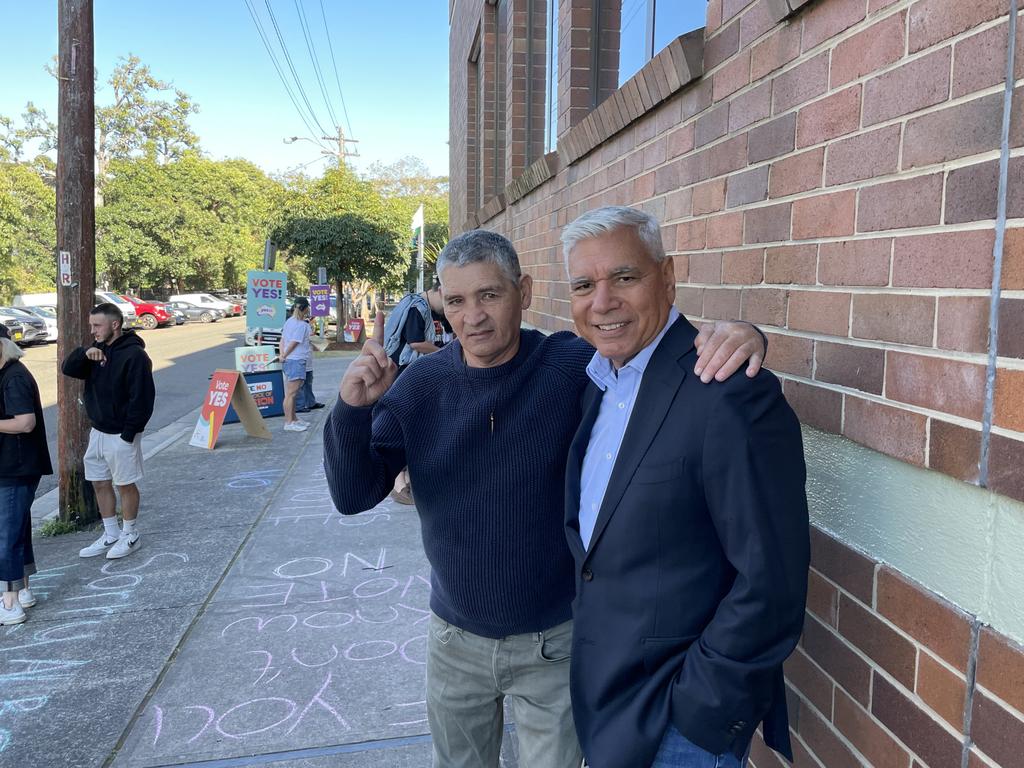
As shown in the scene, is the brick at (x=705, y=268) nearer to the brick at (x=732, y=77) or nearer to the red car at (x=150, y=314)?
the brick at (x=732, y=77)

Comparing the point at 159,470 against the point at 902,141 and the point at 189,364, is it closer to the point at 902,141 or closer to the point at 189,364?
the point at 902,141

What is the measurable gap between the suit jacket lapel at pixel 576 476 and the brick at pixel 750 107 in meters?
0.93

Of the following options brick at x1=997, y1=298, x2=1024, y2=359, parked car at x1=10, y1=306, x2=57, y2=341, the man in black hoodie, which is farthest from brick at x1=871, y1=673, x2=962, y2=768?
parked car at x1=10, y1=306, x2=57, y2=341

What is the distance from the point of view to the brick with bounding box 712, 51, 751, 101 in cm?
208

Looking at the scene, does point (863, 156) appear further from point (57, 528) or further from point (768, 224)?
point (57, 528)

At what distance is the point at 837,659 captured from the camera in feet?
5.60

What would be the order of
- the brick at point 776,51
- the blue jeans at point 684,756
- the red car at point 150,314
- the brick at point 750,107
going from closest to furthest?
the blue jeans at point 684,756 → the brick at point 776,51 → the brick at point 750,107 → the red car at point 150,314

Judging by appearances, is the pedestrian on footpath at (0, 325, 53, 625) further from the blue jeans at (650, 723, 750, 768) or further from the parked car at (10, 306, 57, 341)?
the parked car at (10, 306, 57, 341)

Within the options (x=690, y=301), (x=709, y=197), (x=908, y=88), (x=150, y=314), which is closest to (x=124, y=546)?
(x=690, y=301)

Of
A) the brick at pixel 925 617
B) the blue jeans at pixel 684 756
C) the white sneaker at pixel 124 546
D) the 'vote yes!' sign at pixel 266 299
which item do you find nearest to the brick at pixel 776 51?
the brick at pixel 925 617

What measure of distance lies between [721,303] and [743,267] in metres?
0.18

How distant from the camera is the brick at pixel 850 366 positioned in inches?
58.9

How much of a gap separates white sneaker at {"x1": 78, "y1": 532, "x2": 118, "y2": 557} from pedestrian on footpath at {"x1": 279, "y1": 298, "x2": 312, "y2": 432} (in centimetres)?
446

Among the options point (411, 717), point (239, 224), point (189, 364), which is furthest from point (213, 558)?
point (239, 224)
